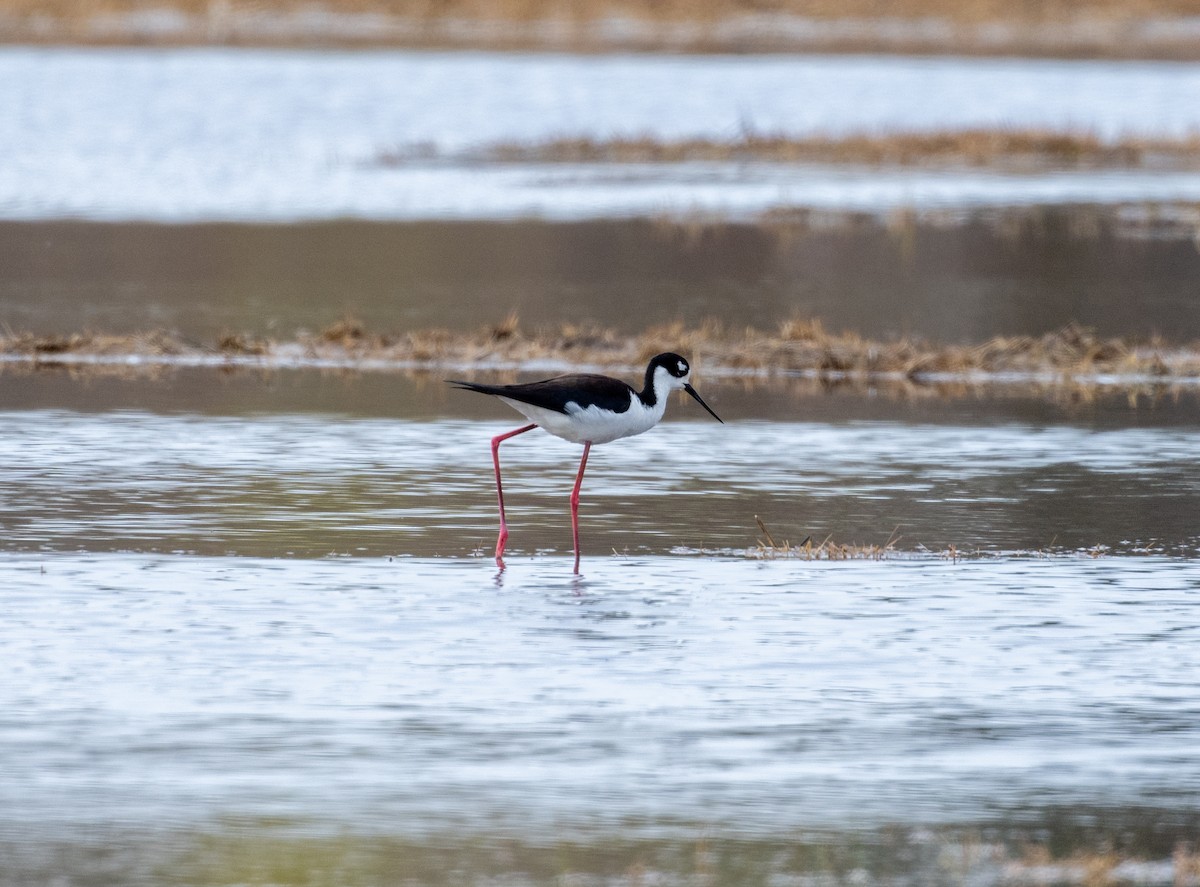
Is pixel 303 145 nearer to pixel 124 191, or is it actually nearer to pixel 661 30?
pixel 124 191

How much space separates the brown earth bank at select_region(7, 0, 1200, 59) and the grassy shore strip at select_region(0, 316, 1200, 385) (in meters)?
47.2

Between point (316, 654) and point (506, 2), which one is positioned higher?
point (506, 2)

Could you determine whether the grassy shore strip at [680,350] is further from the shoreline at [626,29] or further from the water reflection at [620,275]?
the shoreline at [626,29]

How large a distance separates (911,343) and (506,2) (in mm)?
58045

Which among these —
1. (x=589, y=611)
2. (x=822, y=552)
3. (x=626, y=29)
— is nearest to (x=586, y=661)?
(x=589, y=611)

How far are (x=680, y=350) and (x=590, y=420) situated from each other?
7777 mm

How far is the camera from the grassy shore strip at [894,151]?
40.9 meters

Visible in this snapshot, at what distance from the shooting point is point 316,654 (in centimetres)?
965

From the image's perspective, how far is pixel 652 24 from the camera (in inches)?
3007

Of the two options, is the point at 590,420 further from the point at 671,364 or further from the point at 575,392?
the point at 671,364

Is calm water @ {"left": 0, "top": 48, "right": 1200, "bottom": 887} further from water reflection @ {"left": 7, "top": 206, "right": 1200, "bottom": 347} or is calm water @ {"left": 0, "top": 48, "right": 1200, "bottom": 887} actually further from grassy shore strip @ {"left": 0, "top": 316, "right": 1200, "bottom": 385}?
grassy shore strip @ {"left": 0, "top": 316, "right": 1200, "bottom": 385}

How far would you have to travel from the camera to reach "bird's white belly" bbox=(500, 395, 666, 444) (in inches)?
490

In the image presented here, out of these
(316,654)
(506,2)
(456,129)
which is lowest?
(316,654)

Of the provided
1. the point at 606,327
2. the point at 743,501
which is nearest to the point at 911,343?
the point at 606,327
